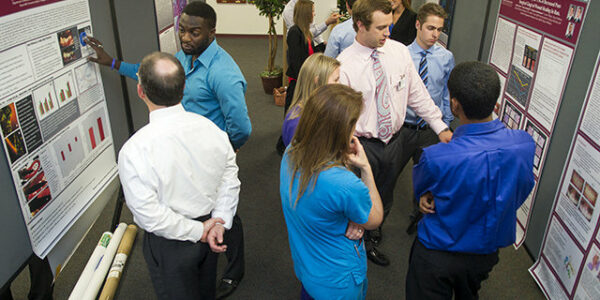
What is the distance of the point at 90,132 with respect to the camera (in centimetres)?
242

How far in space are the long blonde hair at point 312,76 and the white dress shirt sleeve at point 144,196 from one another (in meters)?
0.80

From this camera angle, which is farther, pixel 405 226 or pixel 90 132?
pixel 405 226

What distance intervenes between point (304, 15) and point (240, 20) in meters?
6.19

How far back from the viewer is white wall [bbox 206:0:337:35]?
9883 millimetres

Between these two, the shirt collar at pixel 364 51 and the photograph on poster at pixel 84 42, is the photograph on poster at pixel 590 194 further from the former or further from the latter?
the photograph on poster at pixel 84 42

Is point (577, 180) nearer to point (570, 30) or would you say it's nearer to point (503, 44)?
point (570, 30)

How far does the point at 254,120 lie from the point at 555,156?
3.56 m

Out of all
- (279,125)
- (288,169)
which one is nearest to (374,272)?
(288,169)

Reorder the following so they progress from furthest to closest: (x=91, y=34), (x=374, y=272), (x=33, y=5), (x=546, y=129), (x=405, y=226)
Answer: (x=405, y=226), (x=374, y=272), (x=546, y=129), (x=91, y=34), (x=33, y=5)

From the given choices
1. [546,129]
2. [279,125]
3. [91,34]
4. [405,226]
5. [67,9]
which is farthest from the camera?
[279,125]

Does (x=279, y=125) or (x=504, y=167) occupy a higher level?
(x=504, y=167)

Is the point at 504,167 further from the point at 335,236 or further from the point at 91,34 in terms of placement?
the point at 91,34

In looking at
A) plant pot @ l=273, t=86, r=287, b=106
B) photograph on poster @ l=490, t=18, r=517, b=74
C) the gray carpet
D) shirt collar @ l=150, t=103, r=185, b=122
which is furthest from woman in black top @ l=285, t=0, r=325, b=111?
shirt collar @ l=150, t=103, r=185, b=122

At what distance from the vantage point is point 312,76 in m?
2.20
